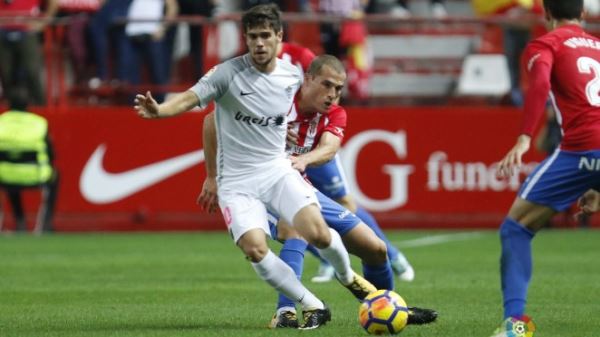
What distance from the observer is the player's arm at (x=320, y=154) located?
942cm

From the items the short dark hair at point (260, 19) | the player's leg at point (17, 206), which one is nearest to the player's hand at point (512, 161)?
the short dark hair at point (260, 19)

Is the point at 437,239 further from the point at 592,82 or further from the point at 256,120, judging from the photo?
the point at 592,82

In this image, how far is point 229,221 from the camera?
9141mm

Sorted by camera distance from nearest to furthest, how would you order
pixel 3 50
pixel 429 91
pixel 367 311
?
pixel 367 311 < pixel 3 50 < pixel 429 91

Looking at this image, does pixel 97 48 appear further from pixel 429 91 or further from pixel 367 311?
pixel 367 311

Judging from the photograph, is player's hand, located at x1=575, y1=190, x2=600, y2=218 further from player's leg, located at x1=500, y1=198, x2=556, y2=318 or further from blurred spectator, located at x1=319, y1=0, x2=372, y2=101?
blurred spectator, located at x1=319, y1=0, x2=372, y2=101

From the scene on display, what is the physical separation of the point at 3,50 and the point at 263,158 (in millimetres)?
11290

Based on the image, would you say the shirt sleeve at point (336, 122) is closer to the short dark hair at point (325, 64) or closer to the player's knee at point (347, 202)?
the short dark hair at point (325, 64)

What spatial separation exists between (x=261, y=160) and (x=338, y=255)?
2.63 ft

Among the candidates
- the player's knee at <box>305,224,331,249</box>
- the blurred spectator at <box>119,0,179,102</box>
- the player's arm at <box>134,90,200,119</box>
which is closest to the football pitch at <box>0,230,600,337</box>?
the player's knee at <box>305,224,331,249</box>

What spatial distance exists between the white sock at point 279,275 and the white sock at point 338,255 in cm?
31

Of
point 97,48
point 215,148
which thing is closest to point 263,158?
point 215,148

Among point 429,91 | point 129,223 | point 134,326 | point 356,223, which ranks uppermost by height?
point 356,223

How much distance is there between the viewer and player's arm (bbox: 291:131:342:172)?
→ 9.42 metres
